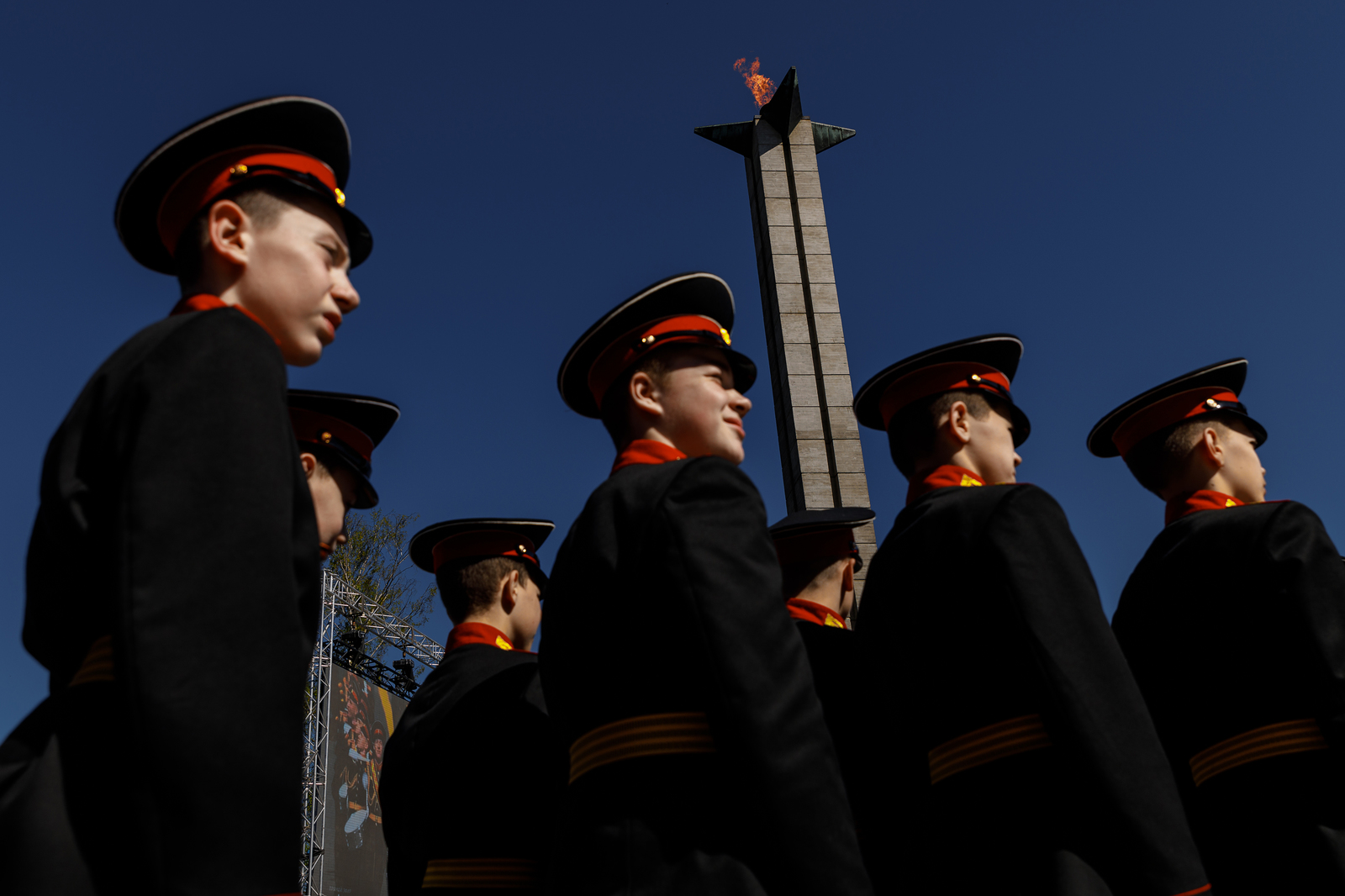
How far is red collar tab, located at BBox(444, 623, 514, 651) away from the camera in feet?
14.7

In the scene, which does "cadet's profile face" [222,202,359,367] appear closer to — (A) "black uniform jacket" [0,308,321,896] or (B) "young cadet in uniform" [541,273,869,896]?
(A) "black uniform jacket" [0,308,321,896]

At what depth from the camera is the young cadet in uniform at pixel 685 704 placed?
2.08 m

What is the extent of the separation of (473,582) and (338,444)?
0.96 m

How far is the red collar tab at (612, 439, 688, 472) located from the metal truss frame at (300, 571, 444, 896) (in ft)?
39.5

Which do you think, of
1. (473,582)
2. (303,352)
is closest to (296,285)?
(303,352)

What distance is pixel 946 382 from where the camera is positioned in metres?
3.62

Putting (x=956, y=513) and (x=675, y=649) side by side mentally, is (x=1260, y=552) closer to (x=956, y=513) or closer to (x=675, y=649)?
(x=956, y=513)

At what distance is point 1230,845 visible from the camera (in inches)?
120

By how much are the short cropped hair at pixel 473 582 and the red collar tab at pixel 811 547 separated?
117 cm

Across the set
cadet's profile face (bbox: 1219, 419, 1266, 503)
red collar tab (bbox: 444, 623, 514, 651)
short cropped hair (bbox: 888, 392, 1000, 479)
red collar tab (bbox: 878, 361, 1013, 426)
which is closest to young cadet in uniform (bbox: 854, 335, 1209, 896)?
short cropped hair (bbox: 888, 392, 1000, 479)

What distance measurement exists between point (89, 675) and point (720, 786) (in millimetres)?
1186

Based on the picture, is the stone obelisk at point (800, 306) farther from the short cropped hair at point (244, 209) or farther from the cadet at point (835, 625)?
the short cropped hair at point (244, 209)

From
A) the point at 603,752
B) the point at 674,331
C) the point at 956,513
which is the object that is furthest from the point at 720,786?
the point at 674,331

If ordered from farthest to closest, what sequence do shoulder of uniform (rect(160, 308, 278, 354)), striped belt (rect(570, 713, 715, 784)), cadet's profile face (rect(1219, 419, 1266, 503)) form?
cadet's profile face (rect(1219, 419, 1266, 503)) → striped belt (rect(570, 713, 715, 784)) → shoulder of uniform (rect(160, 308, 278, 354))
